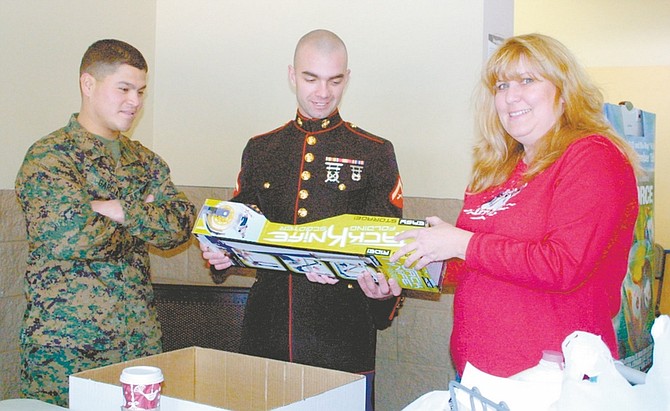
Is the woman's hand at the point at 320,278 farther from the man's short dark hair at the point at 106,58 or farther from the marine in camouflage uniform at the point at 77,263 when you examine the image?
A: the man's short dark hair at the point at 106,58

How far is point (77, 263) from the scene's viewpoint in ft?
8.46

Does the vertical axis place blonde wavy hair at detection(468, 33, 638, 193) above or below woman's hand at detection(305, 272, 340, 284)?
above

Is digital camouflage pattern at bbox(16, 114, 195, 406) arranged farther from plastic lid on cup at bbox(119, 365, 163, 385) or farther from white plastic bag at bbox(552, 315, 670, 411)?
white plastic bag at bbox(552, 315, 670, 411)

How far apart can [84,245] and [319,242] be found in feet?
3.19

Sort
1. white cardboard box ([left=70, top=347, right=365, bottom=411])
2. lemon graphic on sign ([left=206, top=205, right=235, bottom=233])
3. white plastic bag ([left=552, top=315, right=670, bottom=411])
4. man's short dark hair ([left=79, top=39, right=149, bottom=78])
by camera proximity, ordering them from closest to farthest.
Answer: white plastic bag ([left=552, top=315, right=670, bottom=411]) < white cardboard box ([left=70, top=347, right=365, bottom=411]) < lemon graphic on sign ([left=206, top=205, right=235, bottom=233]) < man's short dark hair ([left=79, top=39, right=149, bottom=78])

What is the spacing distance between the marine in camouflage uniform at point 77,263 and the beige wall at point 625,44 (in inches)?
169

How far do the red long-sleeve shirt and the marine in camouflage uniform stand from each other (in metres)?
1.21

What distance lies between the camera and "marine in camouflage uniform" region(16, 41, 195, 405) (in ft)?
8.23

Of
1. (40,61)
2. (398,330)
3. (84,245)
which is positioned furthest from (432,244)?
(40,61)

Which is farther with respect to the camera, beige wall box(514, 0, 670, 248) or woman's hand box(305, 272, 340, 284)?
beige wall box(514, 0, 670, 248)

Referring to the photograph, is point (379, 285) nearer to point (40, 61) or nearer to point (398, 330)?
point (398, 330)

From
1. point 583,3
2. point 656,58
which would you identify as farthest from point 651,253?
point 656,58

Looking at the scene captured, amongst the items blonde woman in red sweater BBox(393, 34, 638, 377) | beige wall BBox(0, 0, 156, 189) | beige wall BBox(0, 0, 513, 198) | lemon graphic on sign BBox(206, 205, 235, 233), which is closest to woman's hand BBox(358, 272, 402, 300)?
blonde woman in red sweater BBox(393, 34, 638, 377)

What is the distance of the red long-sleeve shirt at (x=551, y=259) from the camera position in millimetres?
1708
